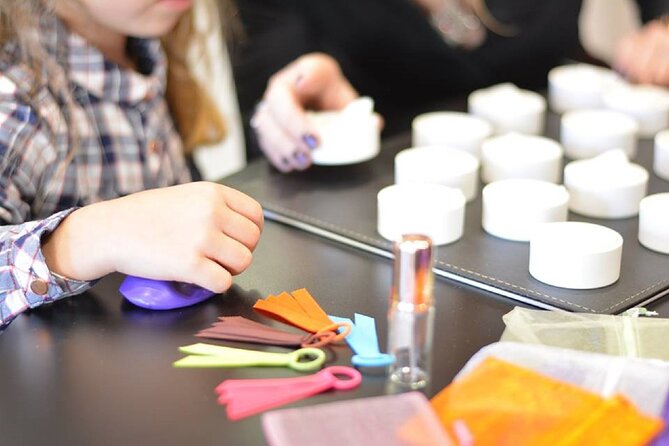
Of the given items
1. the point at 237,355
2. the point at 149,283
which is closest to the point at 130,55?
the point at 149,283

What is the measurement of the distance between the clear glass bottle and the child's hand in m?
0.19

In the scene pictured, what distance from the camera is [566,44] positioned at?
1657mm

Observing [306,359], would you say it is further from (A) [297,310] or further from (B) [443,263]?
(B) [443,263]

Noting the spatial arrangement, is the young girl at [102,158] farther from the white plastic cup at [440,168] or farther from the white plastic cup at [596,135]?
the white plastic cup at [596,135]

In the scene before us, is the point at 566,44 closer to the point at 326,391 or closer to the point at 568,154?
the point at 568,154

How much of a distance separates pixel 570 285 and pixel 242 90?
876mm

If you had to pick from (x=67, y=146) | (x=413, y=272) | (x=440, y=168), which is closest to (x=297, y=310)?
(x=413, y=272)

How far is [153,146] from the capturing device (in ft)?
4.02

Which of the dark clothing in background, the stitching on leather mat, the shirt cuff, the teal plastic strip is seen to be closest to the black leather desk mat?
the stitching on leather mat

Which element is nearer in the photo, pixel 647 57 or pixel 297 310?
pixel 297 310

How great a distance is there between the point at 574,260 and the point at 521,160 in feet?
0.77

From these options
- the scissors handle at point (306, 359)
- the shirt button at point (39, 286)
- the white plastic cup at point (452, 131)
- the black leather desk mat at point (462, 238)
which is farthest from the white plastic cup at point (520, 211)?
Answer: the shirt button at point (39, 286)

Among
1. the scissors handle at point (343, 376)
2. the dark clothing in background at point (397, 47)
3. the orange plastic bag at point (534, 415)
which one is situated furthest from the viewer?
the dark clothing in background at point (397, 47)

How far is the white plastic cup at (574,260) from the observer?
2.75 ft
